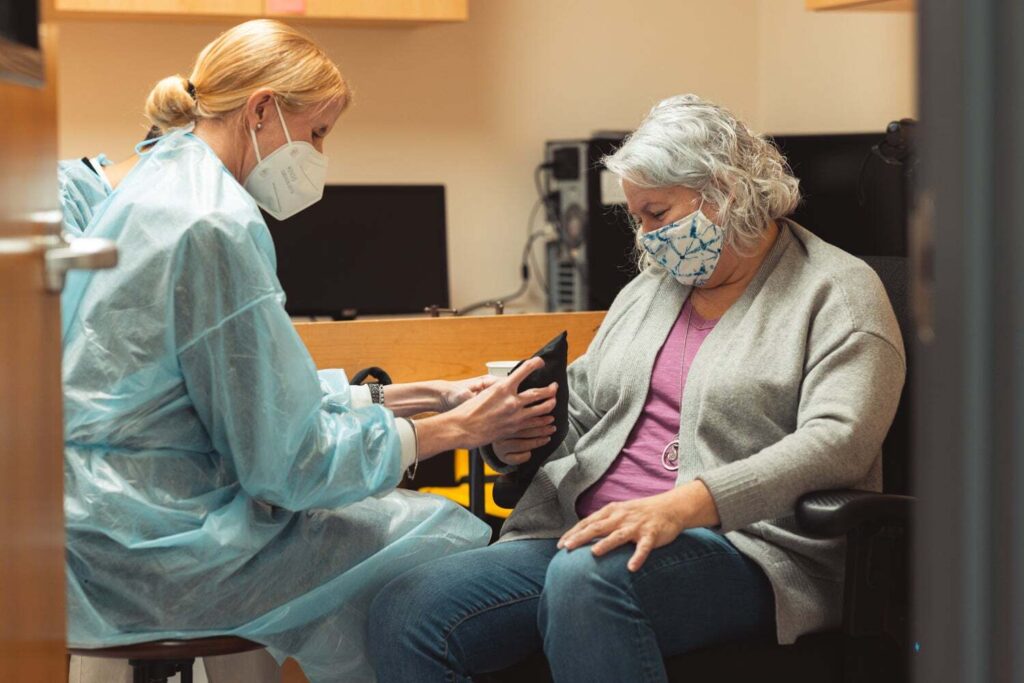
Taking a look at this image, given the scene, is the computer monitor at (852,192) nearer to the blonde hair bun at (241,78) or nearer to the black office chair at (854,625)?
the black office chair at (854,625)

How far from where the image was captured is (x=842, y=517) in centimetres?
148

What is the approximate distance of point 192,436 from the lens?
1.62m

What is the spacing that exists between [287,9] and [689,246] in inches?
73.6

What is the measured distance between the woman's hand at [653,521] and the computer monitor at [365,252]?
1973 mm

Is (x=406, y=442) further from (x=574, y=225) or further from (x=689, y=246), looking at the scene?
(x=574, y=225)

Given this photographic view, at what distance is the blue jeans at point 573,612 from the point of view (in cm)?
152

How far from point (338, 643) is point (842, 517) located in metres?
0.71

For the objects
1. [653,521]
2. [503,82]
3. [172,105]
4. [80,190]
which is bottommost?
[653,521]

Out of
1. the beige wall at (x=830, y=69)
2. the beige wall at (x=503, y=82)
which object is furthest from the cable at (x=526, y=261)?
the beige wall at (x=830, y=69)

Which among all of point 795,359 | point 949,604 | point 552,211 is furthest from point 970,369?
point 552,211

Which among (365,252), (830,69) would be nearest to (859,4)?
(830,69)

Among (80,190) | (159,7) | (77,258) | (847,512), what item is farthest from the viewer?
(159,7)

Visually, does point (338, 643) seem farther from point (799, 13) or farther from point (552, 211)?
point (799, 13)

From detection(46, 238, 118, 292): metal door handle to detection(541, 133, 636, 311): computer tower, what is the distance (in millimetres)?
2518
